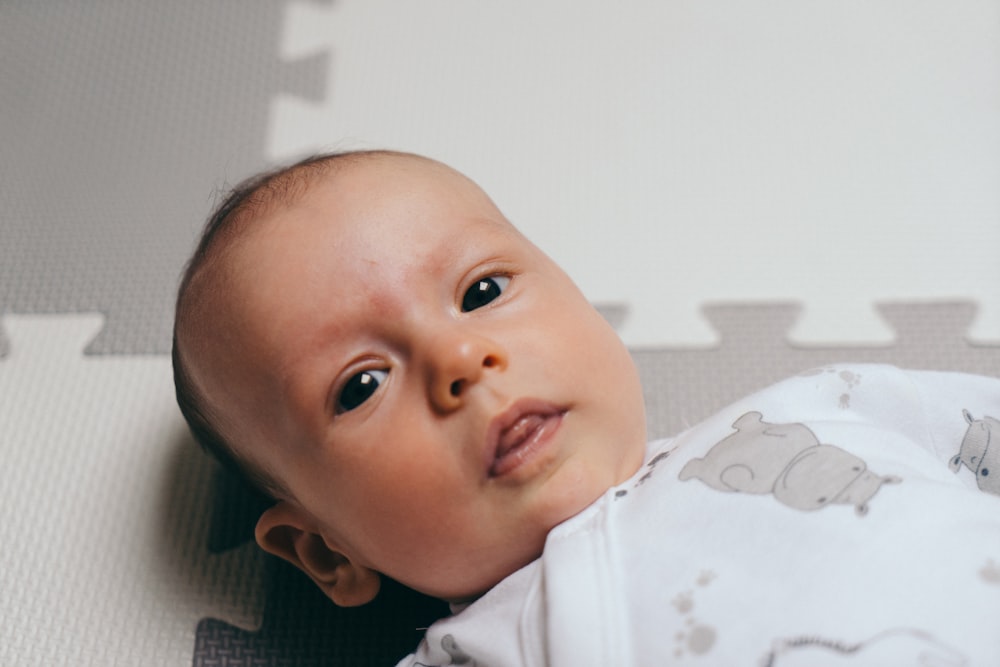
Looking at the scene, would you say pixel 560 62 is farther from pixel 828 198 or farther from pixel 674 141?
pixel 828 198

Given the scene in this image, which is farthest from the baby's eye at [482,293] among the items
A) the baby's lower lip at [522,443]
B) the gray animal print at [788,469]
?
the gray animal print at [788,469]

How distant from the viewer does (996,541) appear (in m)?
0.68

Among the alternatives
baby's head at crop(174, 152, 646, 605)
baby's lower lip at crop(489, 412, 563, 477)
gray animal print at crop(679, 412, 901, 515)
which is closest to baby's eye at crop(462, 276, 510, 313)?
baby's head at crop(174, 152, 646, 605)

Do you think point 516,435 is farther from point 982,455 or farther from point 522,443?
point 982,455

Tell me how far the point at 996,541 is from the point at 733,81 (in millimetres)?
707

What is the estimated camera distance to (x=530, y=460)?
72cm

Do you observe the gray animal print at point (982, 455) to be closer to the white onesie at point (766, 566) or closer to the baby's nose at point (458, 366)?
the white onesie at point (766, 566)

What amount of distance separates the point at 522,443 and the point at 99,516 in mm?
472

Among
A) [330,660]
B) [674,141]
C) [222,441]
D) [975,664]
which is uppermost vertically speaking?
[674,141]

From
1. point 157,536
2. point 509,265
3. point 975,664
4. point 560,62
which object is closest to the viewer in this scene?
point 975,664

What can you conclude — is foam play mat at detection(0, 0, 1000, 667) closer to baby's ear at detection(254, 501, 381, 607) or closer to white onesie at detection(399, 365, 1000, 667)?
baby's ear at detection(254, 501, 381, 607)

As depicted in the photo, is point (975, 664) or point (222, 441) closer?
point (975, 664)

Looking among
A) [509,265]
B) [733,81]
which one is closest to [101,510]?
[509,265]

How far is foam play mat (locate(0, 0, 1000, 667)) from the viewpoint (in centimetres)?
91
